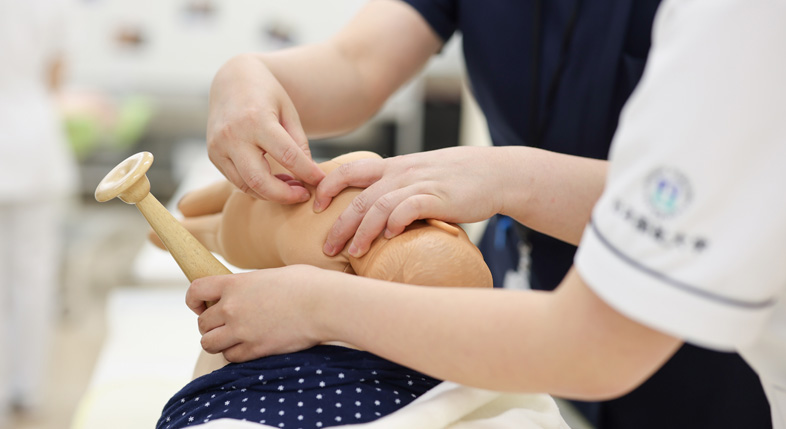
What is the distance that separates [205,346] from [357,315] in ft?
0.74

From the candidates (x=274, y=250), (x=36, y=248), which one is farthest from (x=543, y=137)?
(x=36, y=248)

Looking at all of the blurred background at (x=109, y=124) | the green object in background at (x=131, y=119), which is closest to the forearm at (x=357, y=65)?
the blurred background at (x=109, y=124)

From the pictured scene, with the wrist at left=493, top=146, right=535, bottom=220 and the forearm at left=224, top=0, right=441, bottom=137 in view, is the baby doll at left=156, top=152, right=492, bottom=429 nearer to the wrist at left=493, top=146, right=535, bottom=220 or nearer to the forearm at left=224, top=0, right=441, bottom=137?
the wrist at left=493, top=146, right=535, bottom=220

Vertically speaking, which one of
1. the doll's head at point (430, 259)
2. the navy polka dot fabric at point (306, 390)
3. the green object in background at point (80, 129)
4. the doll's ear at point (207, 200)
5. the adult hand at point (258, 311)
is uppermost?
the doll's head at point (430, 259)

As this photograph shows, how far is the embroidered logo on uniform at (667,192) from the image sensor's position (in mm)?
501

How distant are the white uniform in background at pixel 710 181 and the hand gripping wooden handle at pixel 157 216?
0.55 meters

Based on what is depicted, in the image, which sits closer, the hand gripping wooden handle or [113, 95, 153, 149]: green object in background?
the hand gripping wooden handle

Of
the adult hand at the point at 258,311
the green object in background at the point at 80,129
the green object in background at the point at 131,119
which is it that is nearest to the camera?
the adult hand at the point at 258,311

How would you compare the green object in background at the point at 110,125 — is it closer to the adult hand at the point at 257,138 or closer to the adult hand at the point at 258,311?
the adult hand at the point at 257,138

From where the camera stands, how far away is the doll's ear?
1.11 meters

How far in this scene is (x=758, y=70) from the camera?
50 cm

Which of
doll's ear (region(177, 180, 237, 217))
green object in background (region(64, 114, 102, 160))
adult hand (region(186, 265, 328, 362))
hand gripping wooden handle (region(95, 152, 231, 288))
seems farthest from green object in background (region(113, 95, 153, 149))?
adult hand (region(186, 265, 328, 362))

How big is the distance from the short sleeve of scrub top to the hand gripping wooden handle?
0.55 m

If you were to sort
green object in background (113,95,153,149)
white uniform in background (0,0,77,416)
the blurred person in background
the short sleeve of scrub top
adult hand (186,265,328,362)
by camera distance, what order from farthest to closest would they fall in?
1. green object in background (113,95,153,149)
2. white uniform in background (0,0,77,416)
3. the blurred person in background
4. adult hand (186,265,328,362)
5. the short sleeve of scrub top
